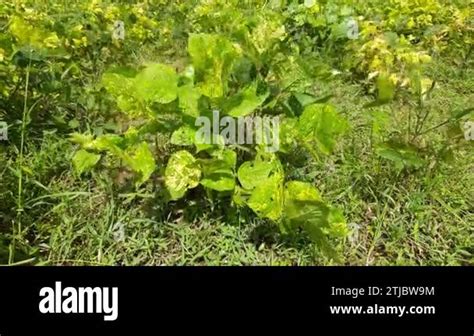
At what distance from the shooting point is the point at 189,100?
1.68 meters

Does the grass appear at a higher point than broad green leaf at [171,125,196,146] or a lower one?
lower

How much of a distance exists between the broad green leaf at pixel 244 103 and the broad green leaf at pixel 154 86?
0.17 meters

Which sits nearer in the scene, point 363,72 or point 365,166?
point 365,166

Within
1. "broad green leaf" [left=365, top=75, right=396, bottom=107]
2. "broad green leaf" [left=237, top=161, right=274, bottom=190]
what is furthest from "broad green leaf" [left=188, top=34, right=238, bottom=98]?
"broad green leaf" [left=365, top=75, right=396, bottom=107]

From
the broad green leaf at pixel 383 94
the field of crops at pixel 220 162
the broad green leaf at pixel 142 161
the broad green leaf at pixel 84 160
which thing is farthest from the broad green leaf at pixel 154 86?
the broad green leaf at pixel 383 94

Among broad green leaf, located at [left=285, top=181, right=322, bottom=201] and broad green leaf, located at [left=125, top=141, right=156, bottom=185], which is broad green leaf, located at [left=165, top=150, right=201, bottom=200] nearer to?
broad green leaf, located at [left=125, top=141, right=156, bottom=185]

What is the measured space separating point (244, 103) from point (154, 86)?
0.87 ft

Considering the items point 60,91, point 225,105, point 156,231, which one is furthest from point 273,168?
point 60,91

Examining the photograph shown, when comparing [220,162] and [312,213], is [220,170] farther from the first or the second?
[312,213]

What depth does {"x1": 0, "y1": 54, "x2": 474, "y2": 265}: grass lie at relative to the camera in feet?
5.68
